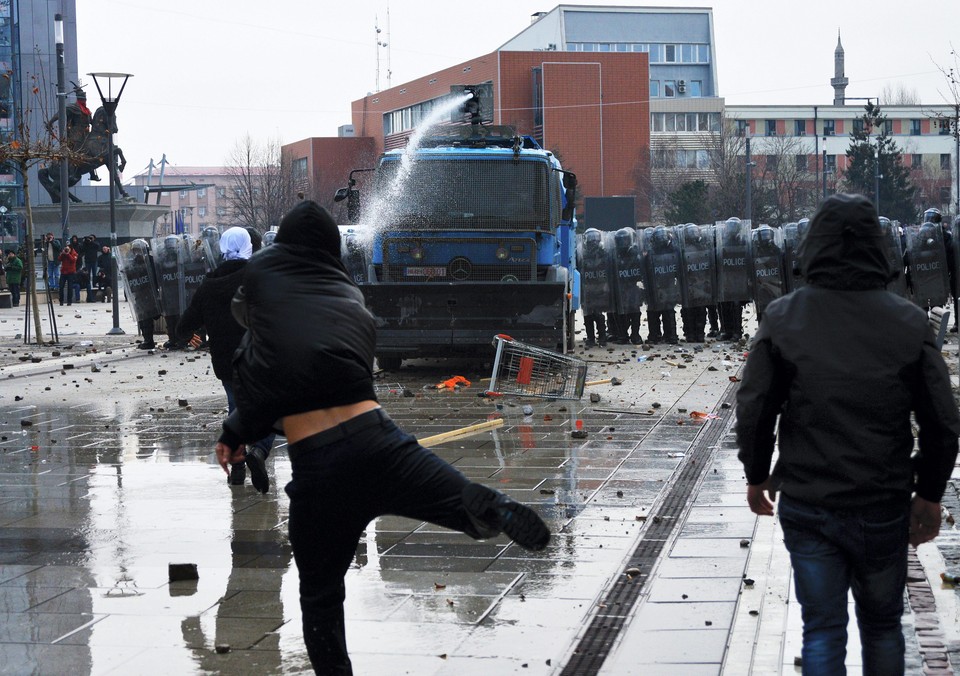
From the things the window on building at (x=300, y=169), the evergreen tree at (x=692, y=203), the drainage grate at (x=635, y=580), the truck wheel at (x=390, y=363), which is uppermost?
the window on building at (x=300, y=169)

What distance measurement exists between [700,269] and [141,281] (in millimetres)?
9508

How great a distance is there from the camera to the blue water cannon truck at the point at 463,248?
55.6 ft

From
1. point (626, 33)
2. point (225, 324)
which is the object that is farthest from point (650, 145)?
point (225, 324)

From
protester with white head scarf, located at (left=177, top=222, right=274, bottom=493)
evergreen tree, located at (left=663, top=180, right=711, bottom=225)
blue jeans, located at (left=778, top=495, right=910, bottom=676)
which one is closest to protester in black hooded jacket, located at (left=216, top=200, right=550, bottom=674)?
blue jeans, located at (left=778, top=495, right=910, bottom=676)

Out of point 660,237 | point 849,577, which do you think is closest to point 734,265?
point 660,237

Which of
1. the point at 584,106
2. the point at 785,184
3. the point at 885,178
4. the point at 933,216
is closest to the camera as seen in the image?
the point at 933,216

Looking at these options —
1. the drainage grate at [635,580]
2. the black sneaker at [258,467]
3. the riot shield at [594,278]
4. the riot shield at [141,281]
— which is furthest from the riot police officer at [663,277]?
the black sneaker at [258,467]

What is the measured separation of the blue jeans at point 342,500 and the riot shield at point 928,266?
19462mm

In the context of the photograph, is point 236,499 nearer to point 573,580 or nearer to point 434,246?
point 573,580

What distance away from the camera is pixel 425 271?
1769 cm

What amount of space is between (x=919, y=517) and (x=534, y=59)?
9062 centimetres

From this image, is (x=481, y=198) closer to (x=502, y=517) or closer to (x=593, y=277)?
(x=593, y=277)

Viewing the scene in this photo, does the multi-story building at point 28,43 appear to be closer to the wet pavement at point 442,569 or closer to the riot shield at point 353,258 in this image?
the riot shield at point 353,258

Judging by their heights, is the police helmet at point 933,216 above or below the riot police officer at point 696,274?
above
